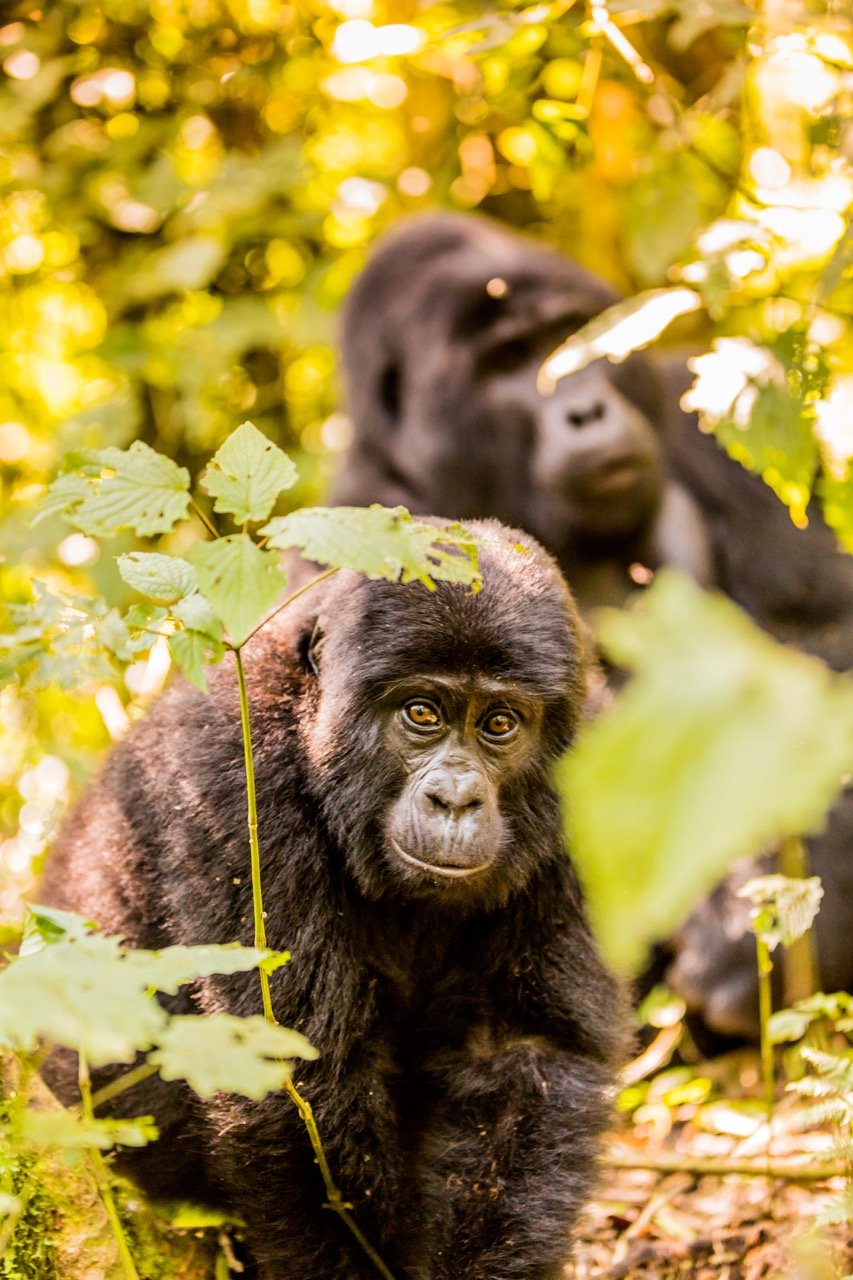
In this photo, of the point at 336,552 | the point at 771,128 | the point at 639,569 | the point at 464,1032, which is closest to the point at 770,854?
the point at 639,569

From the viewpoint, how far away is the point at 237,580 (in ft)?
5.87

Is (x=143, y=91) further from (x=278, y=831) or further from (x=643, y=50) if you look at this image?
(x=278, y=831)

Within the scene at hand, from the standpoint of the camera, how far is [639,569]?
4430 millimetres

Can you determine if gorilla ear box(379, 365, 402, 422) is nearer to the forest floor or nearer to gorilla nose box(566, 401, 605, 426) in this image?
gorilla nose box(566, 401, 605, 426)

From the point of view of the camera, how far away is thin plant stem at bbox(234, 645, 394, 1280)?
79.7 inches

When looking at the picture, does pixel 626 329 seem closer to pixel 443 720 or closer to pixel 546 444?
pixel 443 720

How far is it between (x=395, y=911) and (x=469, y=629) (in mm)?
620

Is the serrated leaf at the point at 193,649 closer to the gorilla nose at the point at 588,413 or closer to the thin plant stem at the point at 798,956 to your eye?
the thin plant stem at the point at 798,956

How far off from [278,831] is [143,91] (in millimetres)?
3978

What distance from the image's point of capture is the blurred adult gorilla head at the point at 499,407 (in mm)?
4367

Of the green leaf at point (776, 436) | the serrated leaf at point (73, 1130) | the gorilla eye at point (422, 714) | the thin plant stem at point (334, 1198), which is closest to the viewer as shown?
the serrated leaf at point (73, 1130)

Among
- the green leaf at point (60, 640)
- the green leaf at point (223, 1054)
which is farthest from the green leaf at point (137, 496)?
the green leaf at point (223, 1054)

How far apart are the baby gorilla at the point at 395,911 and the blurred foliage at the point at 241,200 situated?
4.80ft

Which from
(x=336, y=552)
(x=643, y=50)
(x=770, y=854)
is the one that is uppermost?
(x=336, y=552)
